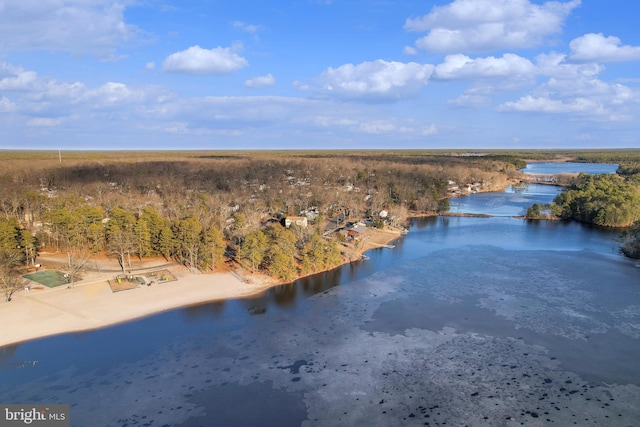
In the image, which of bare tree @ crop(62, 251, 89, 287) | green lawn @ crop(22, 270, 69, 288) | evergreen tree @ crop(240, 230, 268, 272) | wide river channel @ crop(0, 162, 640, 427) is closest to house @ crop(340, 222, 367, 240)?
wide river channel @ crop(0, 162, 640, 427)

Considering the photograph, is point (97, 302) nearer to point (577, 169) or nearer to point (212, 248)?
point (212, 248)

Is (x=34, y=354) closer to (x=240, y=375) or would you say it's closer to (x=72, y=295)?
(x=72, y=295)

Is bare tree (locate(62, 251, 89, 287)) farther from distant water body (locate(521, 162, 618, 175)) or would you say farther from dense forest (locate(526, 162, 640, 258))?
distant water body (locate(521, 162, 618, 175))

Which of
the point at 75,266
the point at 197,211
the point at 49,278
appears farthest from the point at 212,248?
the point at 49,278

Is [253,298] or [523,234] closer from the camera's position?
[253,298]

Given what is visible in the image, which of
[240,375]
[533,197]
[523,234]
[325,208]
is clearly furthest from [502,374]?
[533,197]

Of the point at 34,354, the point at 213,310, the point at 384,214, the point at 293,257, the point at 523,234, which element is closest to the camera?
the point at 34,354
